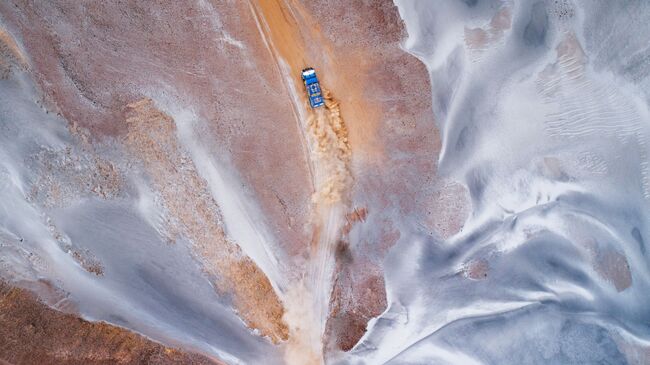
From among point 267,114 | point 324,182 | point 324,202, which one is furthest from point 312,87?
point 324,202

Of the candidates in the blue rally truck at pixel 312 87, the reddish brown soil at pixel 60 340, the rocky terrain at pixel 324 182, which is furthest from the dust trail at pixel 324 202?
the reddish brown soil at pixel 60 340

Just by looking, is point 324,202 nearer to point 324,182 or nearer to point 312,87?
point 324,182

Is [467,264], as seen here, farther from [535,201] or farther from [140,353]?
[140,353]

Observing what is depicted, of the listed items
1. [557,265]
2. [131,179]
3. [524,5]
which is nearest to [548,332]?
[557,265]

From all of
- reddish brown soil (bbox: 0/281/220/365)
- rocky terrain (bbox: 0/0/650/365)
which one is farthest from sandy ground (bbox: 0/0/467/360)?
reddish brown soil (bbox: 0/281/220/365)

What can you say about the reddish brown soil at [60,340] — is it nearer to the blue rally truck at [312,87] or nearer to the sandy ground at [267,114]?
the sandy ground at [267,114]

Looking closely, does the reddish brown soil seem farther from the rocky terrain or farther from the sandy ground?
the sandy ground
